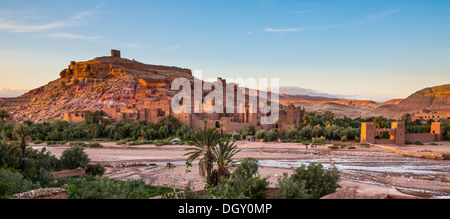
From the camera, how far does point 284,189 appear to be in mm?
9062

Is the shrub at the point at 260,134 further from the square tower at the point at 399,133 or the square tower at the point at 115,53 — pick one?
the square tower at the point at 115,53

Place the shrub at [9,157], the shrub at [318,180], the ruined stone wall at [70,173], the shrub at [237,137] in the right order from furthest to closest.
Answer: the shrub at [237,137] → the ruined stone wall at [70,173] → the shrub at [9,157] → the shrub at [318,180]

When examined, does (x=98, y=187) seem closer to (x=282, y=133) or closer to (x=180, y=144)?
(x=180, y=144)

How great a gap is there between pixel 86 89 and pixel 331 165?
59.5 m

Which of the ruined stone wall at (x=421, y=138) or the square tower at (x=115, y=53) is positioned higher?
the square tower at (x=115, y=53)

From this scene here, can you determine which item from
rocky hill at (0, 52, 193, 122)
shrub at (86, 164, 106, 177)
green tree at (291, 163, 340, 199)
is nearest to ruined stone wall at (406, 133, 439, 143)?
green tree at (291, 163, 340, 199)

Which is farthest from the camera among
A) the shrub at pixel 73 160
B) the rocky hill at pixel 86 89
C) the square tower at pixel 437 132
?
the rocky hill at pixel 86 89

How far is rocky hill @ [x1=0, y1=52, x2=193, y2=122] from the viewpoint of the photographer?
60344mm

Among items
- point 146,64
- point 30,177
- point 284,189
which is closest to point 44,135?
point 30,177

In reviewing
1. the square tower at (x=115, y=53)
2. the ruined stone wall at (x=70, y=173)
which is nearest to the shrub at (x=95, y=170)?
the ruined stone wall at (x=70, y=173)

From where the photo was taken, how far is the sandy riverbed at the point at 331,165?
627 inches

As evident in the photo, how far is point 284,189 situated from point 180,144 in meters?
24.8
